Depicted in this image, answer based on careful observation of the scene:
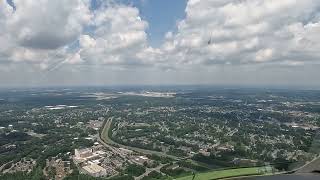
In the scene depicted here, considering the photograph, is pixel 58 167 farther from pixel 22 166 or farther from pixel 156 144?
pixel 156 144

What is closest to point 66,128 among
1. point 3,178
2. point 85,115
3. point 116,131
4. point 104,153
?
point 116,131

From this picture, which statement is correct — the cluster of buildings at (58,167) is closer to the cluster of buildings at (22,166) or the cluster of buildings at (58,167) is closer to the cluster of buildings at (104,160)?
the cluster of buildings at (104,160)

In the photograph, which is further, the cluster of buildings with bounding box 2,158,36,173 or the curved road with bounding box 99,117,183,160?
the curved road with bounding box 99,117,183,160

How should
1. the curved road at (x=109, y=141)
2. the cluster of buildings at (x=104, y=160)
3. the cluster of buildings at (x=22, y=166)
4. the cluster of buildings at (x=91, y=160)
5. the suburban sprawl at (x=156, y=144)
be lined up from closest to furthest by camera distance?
the suburban sprawl at (x=156, y=144)
the cluster of buildings at (x=91, y=160)
the cluster of buildings at (x=104, y=160)
the cluster of buildings at (x=22, y=166)
the curved road at (x=109, y=141)

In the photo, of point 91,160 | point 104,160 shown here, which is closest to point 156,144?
point 104,160

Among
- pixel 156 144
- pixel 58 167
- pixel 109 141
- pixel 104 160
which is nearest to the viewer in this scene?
pixel 58 167

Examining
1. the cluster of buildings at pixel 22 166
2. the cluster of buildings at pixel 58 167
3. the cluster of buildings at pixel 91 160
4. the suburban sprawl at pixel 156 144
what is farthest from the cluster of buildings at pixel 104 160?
the cluster of buildings at pixel 22 166

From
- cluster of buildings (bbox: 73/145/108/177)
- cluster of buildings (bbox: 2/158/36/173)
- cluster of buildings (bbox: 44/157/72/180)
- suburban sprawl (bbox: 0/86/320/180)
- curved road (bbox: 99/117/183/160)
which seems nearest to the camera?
suburban sprawl (bbox: 0/86/320/180)

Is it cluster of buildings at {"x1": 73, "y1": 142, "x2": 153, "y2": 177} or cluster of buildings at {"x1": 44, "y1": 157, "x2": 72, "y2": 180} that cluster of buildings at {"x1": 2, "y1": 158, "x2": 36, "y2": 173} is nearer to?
cluster of buildings at {"x1": 44, "y1": 157, "x2": 72, "y2": 180}

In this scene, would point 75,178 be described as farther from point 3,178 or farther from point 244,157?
point 244,157

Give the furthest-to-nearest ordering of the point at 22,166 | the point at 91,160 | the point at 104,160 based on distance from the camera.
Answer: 1. the point at 91,160
2. the point at 104,160
3. the point at 22,166

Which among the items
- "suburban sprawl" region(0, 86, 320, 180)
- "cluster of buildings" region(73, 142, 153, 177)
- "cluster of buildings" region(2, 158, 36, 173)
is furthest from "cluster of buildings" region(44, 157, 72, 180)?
"cluster of buildings" region(2, 158, 36, 173)
